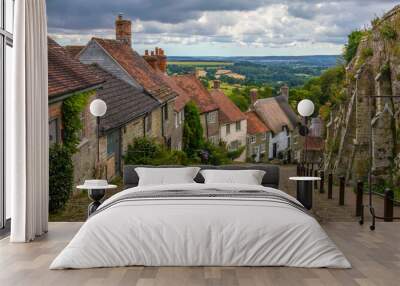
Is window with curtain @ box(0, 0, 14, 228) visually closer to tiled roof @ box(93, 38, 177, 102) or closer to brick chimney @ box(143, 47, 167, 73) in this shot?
tiled roof @ box(93, 38, 177, 102)

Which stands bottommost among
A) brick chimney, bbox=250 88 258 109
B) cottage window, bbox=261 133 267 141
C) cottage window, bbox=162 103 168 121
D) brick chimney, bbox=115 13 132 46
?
cottage window, bbox=261 133 267 141

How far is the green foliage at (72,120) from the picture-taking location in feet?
29.1

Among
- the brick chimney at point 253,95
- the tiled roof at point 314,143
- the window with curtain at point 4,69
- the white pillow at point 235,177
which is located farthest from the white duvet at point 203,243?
the brick chimney at point 253,95

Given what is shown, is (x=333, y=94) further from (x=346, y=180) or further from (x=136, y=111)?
(x=136, y=111)

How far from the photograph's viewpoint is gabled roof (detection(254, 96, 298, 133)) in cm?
930

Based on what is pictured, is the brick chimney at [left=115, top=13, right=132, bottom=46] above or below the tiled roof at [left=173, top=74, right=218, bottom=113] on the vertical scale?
above

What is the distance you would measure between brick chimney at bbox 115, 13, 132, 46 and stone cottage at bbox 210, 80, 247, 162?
4.65ft

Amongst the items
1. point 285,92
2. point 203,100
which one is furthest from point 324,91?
point 203,100

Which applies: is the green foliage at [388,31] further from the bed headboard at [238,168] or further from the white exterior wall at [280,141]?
the bed headboard at [238,168]

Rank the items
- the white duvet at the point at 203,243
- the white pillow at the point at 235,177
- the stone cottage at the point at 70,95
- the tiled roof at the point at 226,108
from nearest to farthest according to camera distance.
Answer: the white duvet at the point at 203,243 < the white pillow at the point at 235,177 < the stone cottage at the point at 70,95 < the tiled roof at the point at 226,108

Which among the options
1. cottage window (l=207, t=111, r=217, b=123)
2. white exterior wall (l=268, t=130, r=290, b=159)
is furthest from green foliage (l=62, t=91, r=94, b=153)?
white exterior wall (l=268, t=130, r=290, b=159)

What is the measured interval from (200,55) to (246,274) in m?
4.67

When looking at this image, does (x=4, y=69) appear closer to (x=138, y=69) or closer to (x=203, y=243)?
(x=138, y=69)

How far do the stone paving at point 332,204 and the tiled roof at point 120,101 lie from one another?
2291 millimetres
